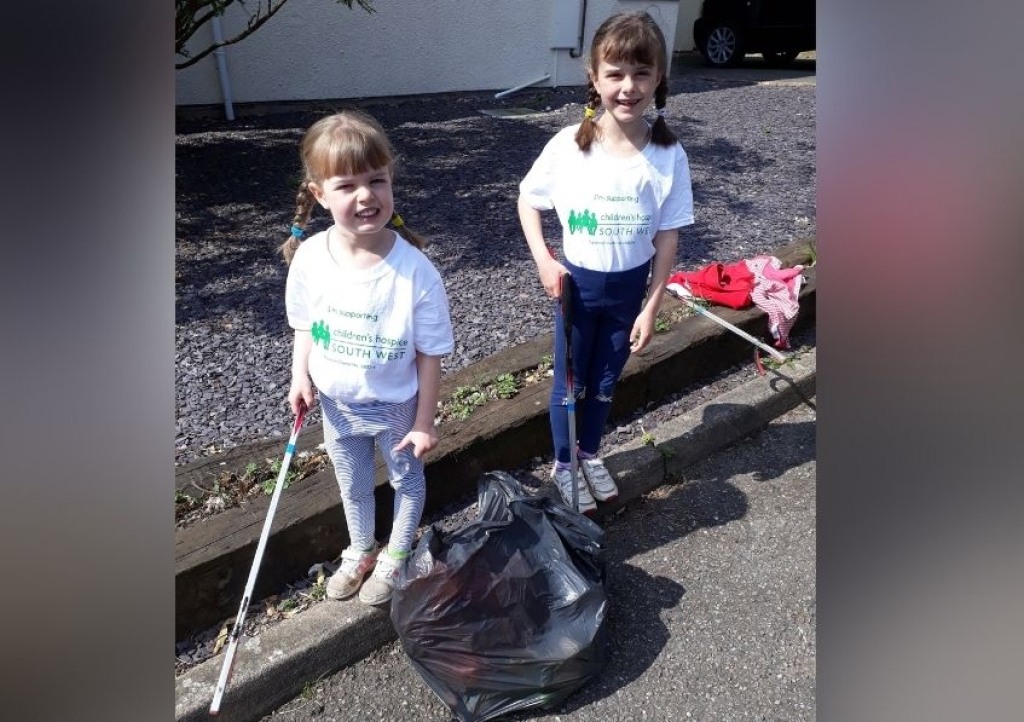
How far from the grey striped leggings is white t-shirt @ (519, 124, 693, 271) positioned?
0.84m

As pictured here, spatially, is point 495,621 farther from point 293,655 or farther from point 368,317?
point 368,317

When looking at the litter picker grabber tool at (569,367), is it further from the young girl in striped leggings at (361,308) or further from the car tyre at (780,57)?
the car tyre at (780,57)

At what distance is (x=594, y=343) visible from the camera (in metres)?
2.91

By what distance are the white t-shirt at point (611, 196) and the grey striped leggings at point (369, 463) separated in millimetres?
844

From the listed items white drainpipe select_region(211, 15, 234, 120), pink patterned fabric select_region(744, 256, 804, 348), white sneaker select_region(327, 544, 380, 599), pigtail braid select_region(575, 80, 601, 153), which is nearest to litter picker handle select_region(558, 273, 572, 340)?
pigtail braid select_region(575, 80, 601, 153)

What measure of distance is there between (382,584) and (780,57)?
14389 mm

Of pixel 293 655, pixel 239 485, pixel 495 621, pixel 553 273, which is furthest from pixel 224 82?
pixel 495 621

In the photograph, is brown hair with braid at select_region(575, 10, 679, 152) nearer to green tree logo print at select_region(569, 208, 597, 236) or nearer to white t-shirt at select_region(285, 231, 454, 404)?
green tree logo print at select_region(569, 208, 597, 236)

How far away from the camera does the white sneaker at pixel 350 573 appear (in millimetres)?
2510

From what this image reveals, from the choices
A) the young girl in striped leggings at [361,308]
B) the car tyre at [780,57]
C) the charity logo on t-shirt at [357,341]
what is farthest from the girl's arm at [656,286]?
the car tyre at [780,57]

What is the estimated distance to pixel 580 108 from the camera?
9312 mm

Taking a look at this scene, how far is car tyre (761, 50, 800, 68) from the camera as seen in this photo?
536 inches
